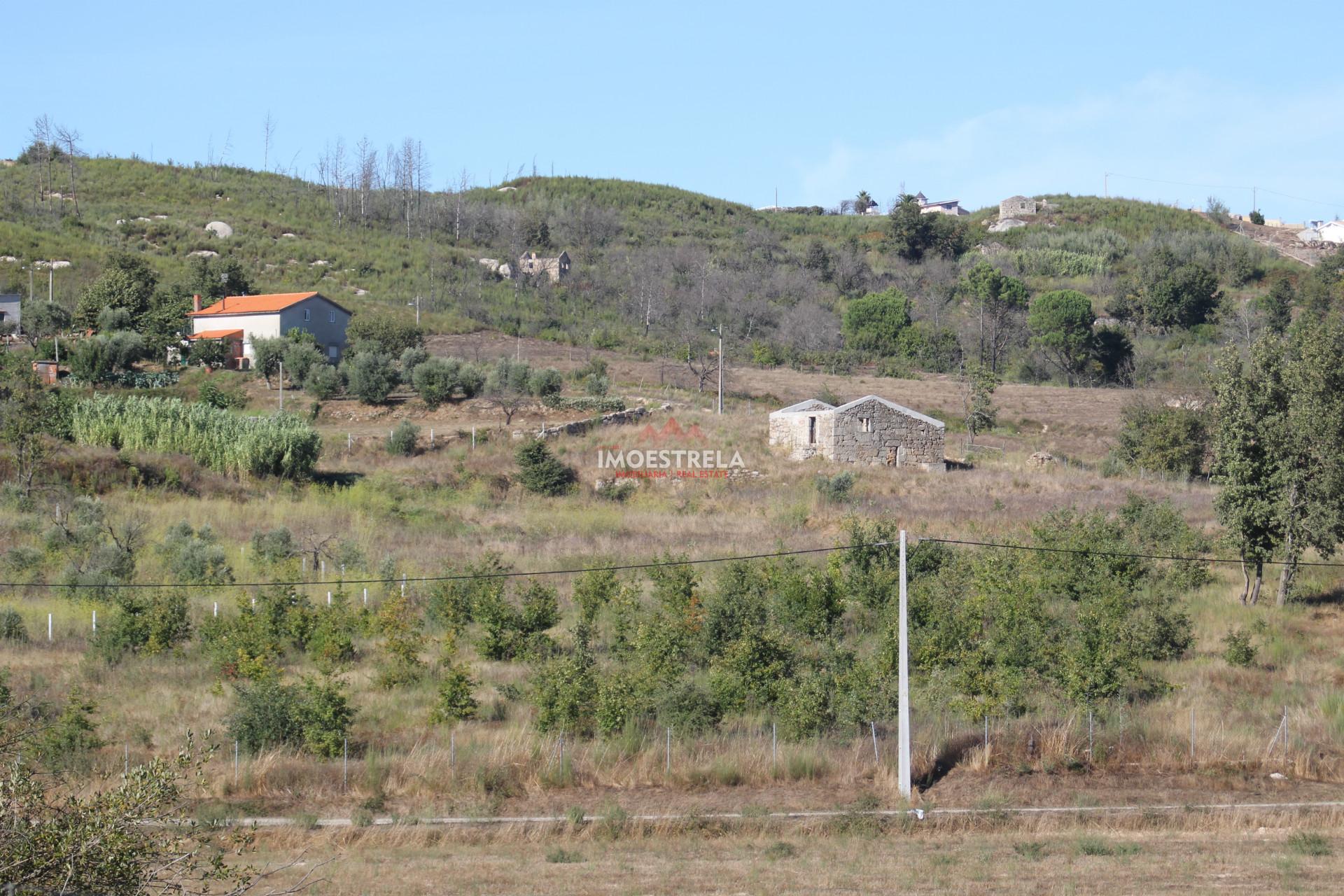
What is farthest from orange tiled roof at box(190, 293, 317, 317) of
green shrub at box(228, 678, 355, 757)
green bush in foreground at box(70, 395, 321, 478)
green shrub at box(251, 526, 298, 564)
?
green shrub at box(228, 678, 355, 757)

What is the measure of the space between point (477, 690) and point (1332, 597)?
2161cm

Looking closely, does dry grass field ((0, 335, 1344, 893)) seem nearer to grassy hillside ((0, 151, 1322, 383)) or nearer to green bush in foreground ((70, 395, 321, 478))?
green bush in foreground ((70, 395, 321, 478))

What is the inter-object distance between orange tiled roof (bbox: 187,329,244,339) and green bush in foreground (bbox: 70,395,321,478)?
13.5 meters

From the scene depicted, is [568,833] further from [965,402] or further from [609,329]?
[609,329]

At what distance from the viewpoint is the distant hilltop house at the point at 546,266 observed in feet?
296

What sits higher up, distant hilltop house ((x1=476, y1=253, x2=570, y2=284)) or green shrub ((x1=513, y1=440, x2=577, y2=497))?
distant hilltop house ((x1=476, y1=253, x2=570, y2=284))

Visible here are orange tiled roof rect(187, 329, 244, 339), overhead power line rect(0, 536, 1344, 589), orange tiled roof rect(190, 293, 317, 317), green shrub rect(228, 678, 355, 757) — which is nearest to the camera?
green shrub rect(228, 678, 355, 757)

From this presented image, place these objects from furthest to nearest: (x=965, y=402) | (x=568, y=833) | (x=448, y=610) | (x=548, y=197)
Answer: (x=548, y=197), (x=965, y=402), (x=448, y=610), (x=568, y=833)

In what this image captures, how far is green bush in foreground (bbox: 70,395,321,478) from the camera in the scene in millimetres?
37969

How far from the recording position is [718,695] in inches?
803

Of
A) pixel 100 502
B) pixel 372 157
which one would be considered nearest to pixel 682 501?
pixel 100 502

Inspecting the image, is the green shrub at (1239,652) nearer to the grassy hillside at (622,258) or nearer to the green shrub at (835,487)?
the green shrub at (835,487)

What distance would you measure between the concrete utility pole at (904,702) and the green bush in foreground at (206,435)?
988 inches

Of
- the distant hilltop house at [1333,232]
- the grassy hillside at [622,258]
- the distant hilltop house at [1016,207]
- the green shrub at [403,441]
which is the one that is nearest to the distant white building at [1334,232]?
the distant hilltop house at [1333,232]
